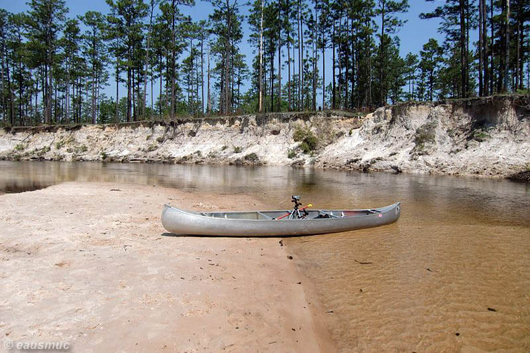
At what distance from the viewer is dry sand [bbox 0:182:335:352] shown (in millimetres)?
3555

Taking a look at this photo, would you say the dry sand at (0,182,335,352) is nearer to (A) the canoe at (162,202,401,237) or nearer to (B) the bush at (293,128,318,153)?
(A) the canoe at (162,202,401,237)

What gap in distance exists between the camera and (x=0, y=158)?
134ft

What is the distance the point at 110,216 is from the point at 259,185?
9.80m

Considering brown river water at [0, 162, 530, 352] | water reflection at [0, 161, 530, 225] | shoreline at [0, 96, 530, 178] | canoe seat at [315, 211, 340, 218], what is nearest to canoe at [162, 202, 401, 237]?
canoe seat at [315, 211, 340, 218]

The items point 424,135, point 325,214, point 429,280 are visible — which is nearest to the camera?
point 429,280

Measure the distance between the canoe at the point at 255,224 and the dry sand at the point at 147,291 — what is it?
0.27 m

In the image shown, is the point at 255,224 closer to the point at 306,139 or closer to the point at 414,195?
the point at 414,195

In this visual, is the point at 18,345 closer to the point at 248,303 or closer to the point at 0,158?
the point at 248,303

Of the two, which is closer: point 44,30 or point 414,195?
point 414,195

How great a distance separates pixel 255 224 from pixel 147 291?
3.47 metres

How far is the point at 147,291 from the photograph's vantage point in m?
4.61

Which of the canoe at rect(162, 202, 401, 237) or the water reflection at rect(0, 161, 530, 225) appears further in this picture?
the water reflection at rect(0, 161, 530, 225)

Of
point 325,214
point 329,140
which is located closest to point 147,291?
point 325,214

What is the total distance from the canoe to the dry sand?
0.89 feet
